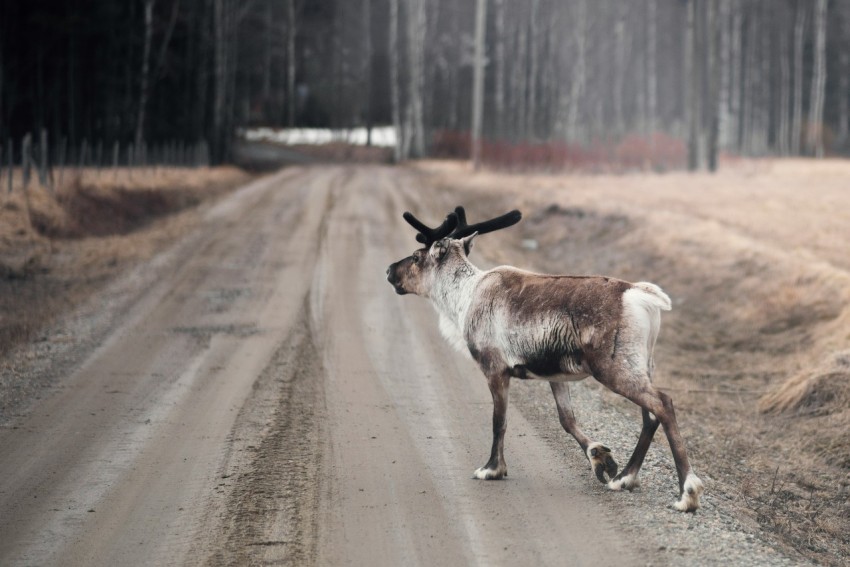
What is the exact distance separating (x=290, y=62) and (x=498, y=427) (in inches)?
2318

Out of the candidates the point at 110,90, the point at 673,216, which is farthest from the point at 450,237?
the point at 110,90

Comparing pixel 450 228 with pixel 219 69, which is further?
pixel 219 69

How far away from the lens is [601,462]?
627cm

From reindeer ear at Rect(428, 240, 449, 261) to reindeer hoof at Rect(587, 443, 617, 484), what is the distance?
1.82m

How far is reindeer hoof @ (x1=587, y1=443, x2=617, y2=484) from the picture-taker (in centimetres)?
627

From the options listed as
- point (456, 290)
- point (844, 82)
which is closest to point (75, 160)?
point (456, 290)

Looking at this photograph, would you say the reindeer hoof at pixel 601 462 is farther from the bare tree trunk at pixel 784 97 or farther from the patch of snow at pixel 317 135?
the patch of snow at pixel 317 135

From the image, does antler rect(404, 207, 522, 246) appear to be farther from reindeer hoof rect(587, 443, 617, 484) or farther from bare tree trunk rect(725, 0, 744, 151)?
bare tree trunk rect(725, 0, 744, 151)

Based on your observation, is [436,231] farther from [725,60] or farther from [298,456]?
[725,60]

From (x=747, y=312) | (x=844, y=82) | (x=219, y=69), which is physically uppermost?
(x=844, y=82)

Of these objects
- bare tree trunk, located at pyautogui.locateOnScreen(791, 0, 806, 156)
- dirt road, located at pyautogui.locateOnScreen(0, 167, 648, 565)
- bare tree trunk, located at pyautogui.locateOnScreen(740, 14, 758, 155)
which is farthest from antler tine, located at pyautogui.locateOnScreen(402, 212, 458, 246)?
bare tree trunk, located at pyautogui.locateOnScreen(791, 0, 806, 156)

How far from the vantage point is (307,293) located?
13.8 meters

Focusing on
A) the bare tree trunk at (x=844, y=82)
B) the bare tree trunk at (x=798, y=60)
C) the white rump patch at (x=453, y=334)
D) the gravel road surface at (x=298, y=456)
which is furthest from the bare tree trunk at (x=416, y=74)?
the white rump patch at (x=453, y=334)

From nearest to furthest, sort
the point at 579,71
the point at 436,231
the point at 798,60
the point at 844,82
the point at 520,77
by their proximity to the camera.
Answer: the point at 436,231, the point at 579,71, the point at 520,77, the point at 798,60, the point at 844,82
